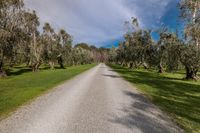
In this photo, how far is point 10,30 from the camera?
3247 centimetres

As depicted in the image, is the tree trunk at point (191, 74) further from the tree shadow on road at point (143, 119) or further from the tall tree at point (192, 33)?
the tree shadow on road at point (143, 119)

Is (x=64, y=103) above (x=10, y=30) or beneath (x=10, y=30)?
beneath

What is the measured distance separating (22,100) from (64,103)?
2868 mm

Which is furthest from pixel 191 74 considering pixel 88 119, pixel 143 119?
pixel 88 119

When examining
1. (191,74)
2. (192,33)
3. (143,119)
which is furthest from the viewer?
(191,74)

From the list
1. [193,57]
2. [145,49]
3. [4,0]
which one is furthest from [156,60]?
[4,0]

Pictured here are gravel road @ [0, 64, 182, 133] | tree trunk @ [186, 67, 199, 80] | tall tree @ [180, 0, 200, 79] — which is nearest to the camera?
gravel road @ [0, 64, 182, 133]

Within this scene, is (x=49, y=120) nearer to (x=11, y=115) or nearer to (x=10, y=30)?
(x=11, y=115)

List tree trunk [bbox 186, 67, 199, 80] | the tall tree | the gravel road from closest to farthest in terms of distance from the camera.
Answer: the gravel road
the tall tree
tree trunk [bbox 186, 67, 199, 80]

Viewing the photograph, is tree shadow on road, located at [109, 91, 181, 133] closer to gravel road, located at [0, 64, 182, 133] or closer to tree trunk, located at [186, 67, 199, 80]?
gravel road, located at [0, 64, 182, 133]

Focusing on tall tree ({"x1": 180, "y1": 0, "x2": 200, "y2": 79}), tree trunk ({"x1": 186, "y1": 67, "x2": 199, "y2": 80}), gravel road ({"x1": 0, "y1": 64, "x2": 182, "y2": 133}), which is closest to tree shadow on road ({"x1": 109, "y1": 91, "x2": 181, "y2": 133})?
gravel road ({"x1": 0, "y1": 64, "x2": 182, "y2": 133})

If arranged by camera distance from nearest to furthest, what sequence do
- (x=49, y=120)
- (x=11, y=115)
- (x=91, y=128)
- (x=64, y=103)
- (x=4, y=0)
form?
(x=91, y=128) < (x=49, y=120) < (x=11, y=115) < (x=64, y=103) < (x=4, y=0)

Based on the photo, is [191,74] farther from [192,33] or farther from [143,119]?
[143,119]

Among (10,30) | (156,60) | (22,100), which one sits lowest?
(22,100)
